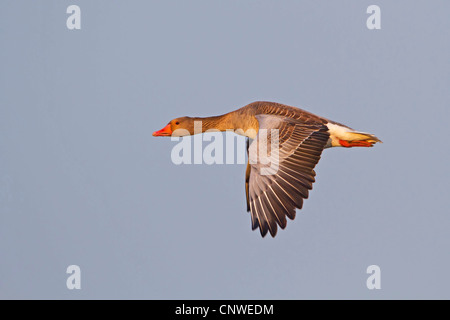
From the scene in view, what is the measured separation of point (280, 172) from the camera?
9.45 metres

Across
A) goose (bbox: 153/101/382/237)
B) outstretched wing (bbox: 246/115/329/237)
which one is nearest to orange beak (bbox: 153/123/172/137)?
goose (bbox: 153/101/382/237)

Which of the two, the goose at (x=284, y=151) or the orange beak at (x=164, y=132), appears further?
the orange beak at (x=164, y=132)

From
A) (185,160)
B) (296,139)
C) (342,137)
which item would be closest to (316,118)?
(342,137)

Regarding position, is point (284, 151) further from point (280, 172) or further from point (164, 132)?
point (164, 132)

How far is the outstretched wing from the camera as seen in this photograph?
912 cm

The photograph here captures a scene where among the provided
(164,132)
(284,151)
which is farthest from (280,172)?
(164,132)

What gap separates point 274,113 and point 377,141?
174 centimetres

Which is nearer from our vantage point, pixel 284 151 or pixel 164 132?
pixel 284 151

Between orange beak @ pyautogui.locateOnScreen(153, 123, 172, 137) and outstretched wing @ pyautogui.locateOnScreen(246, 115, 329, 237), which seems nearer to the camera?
outstretched wing @ pyautogui.locateOnScreen(246, 115, 329, 237)

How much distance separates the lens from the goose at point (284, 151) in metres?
9.16

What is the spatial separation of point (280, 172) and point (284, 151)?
448 mm

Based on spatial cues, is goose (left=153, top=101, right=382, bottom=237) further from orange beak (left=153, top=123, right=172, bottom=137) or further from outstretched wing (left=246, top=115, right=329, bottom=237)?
orange beak (left=153, top=123, right=172, bottom=137)

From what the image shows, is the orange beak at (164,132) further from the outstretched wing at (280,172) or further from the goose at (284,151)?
the outstretched wing at (280,172)

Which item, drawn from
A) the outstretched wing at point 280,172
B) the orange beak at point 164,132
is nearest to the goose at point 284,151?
the outstretched wing at point 280,172
